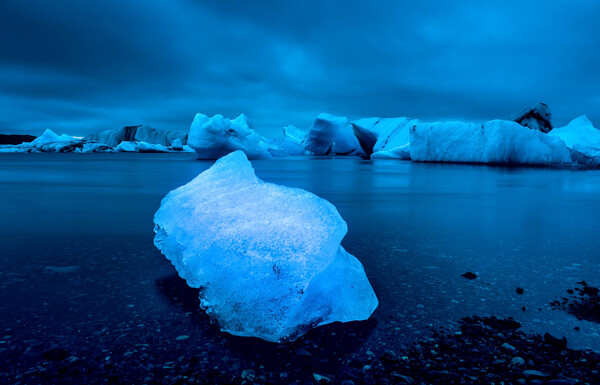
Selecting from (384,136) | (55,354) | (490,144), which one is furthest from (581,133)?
(55,354)

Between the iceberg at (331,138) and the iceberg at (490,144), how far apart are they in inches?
399

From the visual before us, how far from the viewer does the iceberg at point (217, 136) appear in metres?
18.0

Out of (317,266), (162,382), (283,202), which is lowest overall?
(162,382)

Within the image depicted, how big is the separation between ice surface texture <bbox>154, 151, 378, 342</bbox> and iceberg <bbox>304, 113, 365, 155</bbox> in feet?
91.1

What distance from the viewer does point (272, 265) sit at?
139 cm

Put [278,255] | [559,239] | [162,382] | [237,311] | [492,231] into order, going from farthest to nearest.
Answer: [492,231] < [559,239] < [278,255] < [237,311] < [162,382]

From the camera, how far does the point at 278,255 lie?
1426 millimetres

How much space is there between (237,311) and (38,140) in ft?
194

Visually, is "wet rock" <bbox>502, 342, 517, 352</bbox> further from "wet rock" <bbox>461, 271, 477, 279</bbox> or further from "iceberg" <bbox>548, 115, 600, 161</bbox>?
"iceberg" <bbox>548, 115, 600, 161</bbox>

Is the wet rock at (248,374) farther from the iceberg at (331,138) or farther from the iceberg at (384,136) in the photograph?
the iceberg at (331,138)

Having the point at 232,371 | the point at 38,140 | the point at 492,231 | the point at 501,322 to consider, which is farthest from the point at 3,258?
the point at 38,140

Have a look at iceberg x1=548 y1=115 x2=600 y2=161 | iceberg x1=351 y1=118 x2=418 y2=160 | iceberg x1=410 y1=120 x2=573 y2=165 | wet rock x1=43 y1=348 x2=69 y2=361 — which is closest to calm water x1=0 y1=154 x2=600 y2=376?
wet rock x1=43 y1=348 x2=69 y2=361

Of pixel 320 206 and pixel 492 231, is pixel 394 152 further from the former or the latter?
pixel 320 206

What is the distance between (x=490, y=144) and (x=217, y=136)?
12.3 meters
